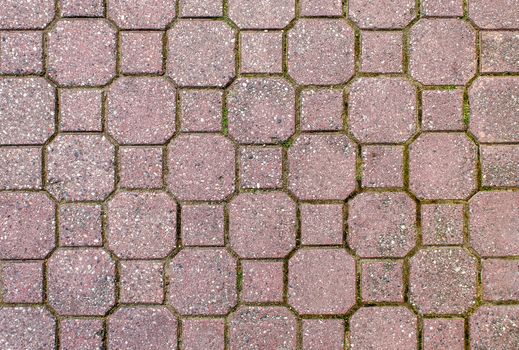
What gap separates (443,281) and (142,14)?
68.3 inches

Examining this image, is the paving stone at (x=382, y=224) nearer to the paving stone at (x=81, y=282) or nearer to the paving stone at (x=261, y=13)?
the paving stone at (x=261, y=13)

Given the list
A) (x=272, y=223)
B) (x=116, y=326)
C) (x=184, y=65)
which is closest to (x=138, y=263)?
(x=116, y=326)

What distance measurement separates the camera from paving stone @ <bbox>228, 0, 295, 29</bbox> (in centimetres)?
237

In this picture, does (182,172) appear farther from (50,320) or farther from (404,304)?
(404,304)

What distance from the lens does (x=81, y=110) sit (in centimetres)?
235

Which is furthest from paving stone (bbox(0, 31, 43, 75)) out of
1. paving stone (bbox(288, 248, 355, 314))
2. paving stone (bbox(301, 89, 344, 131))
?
paving stone (bbox(288, 248, 355, 314))

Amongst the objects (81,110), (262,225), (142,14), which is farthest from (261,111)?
(81,110)

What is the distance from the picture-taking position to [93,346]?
233 cm

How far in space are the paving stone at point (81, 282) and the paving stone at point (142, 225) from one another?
9 centimetres

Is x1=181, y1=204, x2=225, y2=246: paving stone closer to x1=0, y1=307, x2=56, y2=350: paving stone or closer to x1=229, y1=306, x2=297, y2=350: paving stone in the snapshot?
x1=229, y1=306, x2=297, y2=350: paving stone

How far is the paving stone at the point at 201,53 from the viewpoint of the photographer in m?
2.36

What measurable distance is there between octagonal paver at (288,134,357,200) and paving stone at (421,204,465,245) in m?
0.35

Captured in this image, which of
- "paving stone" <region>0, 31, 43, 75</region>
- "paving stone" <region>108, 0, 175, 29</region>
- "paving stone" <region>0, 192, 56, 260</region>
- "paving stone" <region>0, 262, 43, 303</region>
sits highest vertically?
"paving stone" <region>108, 0, 175, 29</region>

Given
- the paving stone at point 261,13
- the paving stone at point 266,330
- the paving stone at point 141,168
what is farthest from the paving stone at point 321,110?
the paving stone at point 266,330
